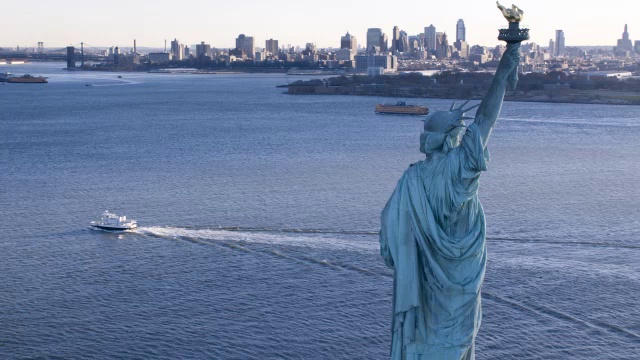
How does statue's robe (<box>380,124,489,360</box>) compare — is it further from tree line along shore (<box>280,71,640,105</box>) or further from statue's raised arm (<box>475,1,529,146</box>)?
tree line along shore (<box>280,71,640,105</box>)

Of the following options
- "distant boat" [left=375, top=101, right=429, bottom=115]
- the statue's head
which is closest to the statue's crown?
the statue's head

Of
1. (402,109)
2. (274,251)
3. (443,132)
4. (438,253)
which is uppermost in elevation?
(443,132)

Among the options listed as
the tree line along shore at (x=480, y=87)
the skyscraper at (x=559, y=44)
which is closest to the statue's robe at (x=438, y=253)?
the tree line along shore at (x=480, y=87)

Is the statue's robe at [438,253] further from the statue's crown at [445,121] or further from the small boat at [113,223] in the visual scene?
the small boat at [113,223]

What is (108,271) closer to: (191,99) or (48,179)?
(48,179)

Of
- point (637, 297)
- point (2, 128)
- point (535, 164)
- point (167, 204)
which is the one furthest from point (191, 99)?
point (637, 297)

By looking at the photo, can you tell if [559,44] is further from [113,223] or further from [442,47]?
[113,223]

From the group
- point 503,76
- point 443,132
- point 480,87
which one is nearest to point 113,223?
point 443,132
